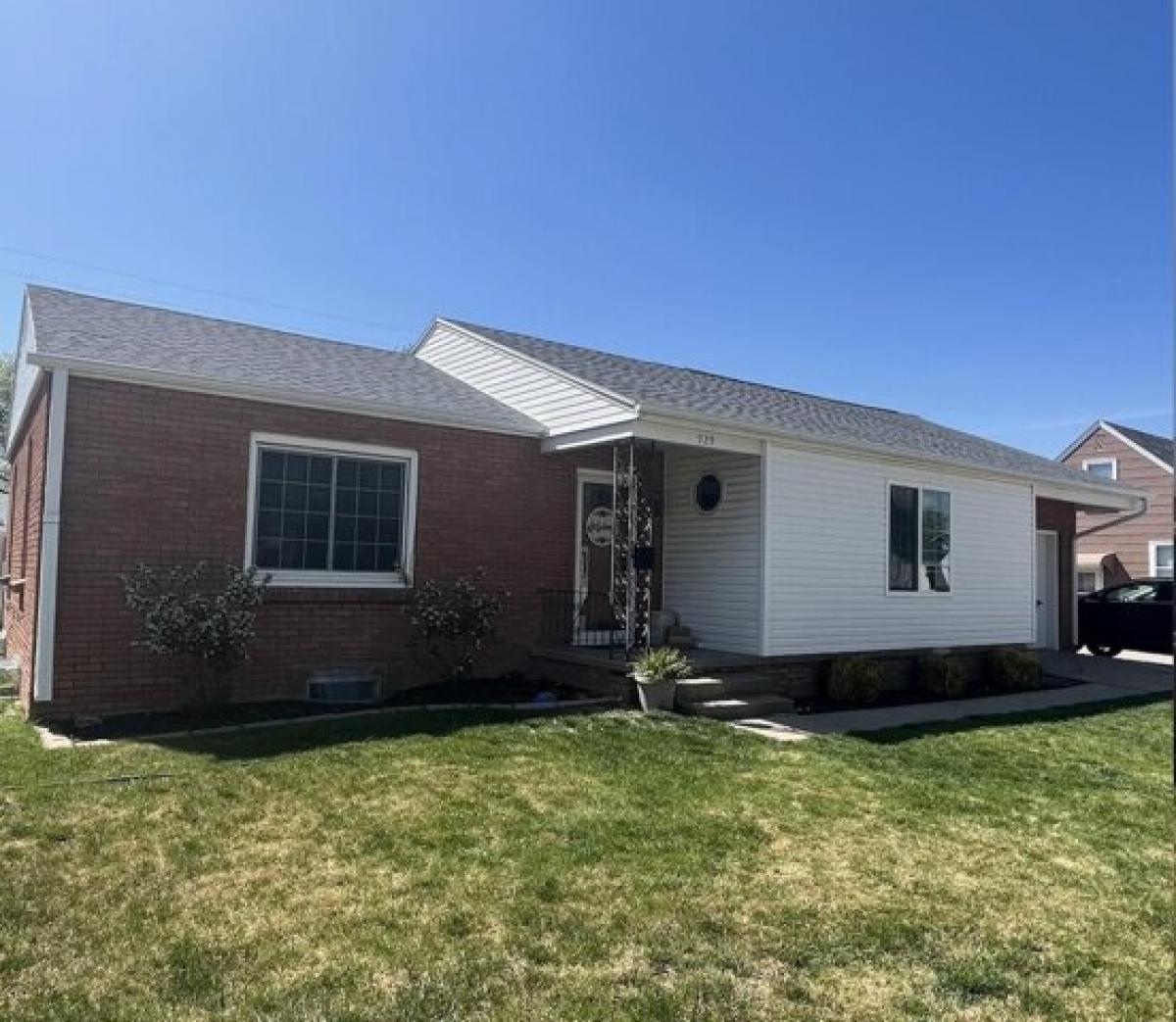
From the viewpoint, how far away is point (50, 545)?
798 cm

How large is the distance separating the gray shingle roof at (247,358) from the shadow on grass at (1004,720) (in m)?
5.42

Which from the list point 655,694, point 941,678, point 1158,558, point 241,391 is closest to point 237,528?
point 241,391

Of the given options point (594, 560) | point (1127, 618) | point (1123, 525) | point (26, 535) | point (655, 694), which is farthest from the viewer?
point (1123, 525)

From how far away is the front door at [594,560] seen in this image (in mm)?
11648

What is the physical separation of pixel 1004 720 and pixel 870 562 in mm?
2743

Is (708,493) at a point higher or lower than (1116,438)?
lower

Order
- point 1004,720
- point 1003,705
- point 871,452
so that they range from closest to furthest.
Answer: point 1004,720, point 1003,705, point 871,452

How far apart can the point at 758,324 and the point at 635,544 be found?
918 cm

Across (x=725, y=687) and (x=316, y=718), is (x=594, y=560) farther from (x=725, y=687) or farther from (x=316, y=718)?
(x=316, y=718)

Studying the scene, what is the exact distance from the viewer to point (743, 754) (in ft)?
23.6

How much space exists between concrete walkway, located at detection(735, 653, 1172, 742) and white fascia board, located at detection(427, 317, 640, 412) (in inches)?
144

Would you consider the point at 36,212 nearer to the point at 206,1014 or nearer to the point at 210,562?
the point at 210,562

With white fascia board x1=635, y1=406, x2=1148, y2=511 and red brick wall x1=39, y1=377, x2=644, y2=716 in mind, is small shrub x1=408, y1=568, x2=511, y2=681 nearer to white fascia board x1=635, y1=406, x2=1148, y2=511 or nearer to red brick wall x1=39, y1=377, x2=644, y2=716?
red brick wall x1=39, y1=377, x2=644, y2=716

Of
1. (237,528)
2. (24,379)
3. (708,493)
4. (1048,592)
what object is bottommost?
(1048,592)
